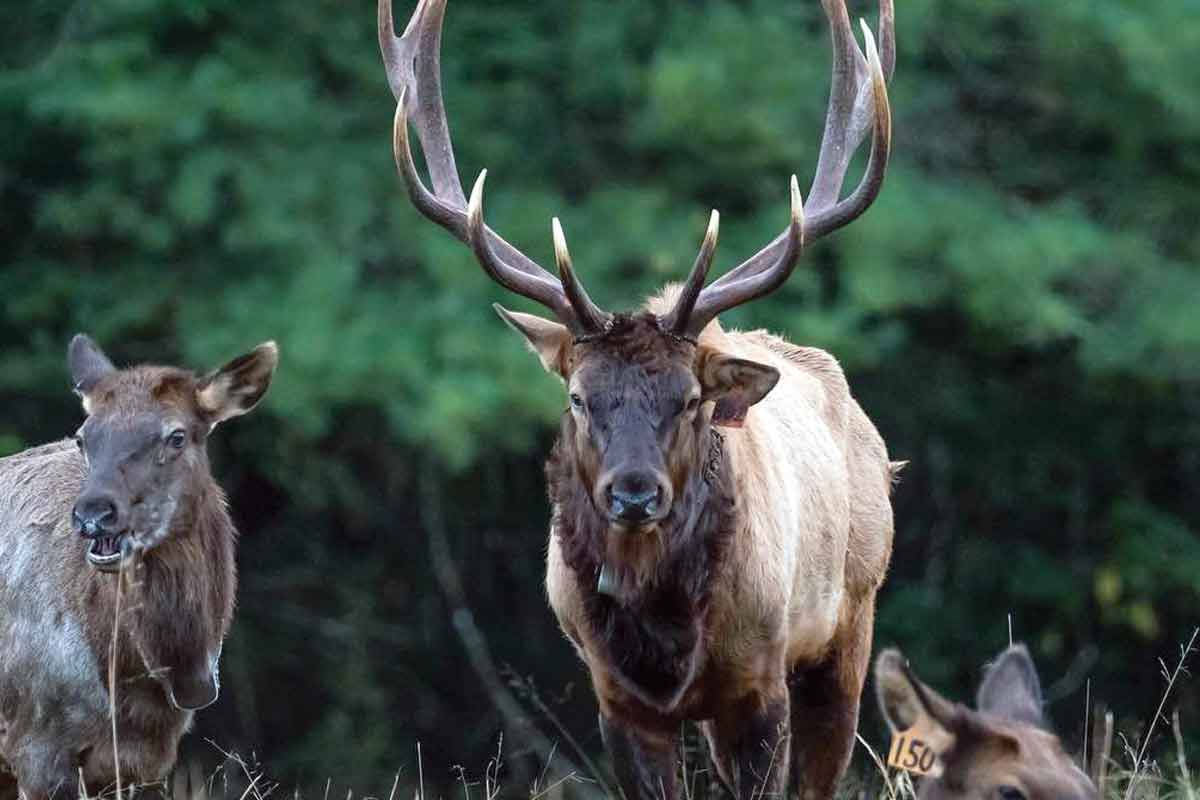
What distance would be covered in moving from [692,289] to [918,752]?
191 centimetres

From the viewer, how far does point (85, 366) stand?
22.8 feet

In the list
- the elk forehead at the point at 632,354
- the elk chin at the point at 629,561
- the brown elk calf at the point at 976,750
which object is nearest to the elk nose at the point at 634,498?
the elk chin at the point at 629,561

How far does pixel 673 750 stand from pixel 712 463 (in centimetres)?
88

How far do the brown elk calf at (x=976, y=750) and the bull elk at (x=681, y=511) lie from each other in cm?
140

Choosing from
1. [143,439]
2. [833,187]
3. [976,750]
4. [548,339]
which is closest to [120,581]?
[143,439]

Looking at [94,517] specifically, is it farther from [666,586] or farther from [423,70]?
[423,70]

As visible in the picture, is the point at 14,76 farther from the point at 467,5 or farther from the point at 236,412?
the point at 236,412

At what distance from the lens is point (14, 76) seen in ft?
36.2

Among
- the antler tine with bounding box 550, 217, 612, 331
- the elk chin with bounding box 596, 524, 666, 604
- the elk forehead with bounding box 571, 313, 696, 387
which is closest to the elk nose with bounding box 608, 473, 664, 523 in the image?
the elk chin with bounding box 596, 524, 666, 604

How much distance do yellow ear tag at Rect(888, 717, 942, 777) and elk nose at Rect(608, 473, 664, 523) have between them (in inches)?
54.0

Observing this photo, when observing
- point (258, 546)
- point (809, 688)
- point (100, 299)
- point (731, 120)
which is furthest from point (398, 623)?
point (809, 688)

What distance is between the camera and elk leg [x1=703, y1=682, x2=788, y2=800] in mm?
6332

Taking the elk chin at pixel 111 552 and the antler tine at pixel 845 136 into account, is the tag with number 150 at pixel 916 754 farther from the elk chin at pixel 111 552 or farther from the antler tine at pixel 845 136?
the elk chin at pixel 111 552

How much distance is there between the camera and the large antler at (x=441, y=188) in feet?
20.7
